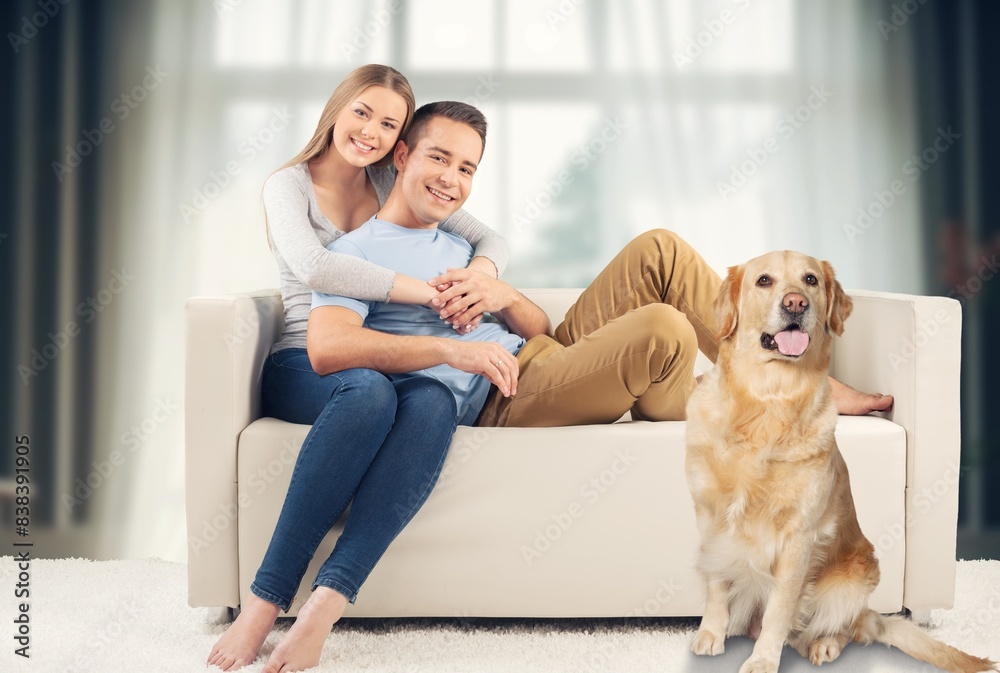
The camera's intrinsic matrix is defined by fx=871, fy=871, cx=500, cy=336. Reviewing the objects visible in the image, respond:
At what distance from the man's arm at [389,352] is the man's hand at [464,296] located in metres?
0.10

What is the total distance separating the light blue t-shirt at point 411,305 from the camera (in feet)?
5.63

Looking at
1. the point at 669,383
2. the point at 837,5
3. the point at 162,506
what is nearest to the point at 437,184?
the point at 669,383

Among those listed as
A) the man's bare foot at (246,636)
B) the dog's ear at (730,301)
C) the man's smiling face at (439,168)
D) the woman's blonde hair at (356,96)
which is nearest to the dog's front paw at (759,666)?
the dog's ear at (730,301)

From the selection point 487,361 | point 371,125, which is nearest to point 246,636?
point 487,361

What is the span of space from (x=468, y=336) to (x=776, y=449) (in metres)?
0.73

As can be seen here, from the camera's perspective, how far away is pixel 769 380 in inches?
48.9

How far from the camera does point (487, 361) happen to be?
1.62m

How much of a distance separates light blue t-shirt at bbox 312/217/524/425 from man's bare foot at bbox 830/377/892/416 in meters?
0.73

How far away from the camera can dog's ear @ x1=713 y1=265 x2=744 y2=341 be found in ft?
4.16

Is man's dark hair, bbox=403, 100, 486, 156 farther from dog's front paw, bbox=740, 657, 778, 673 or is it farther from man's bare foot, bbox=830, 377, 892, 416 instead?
dog's front paw, bbox=740, 657, 778, 673

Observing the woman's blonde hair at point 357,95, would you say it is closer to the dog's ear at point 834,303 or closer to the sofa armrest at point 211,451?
the sofa armrest at point 211,451

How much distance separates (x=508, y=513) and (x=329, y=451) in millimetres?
375

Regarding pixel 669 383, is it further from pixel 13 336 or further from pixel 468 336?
pixel 13 336

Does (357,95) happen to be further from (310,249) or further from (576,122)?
(576,122)
